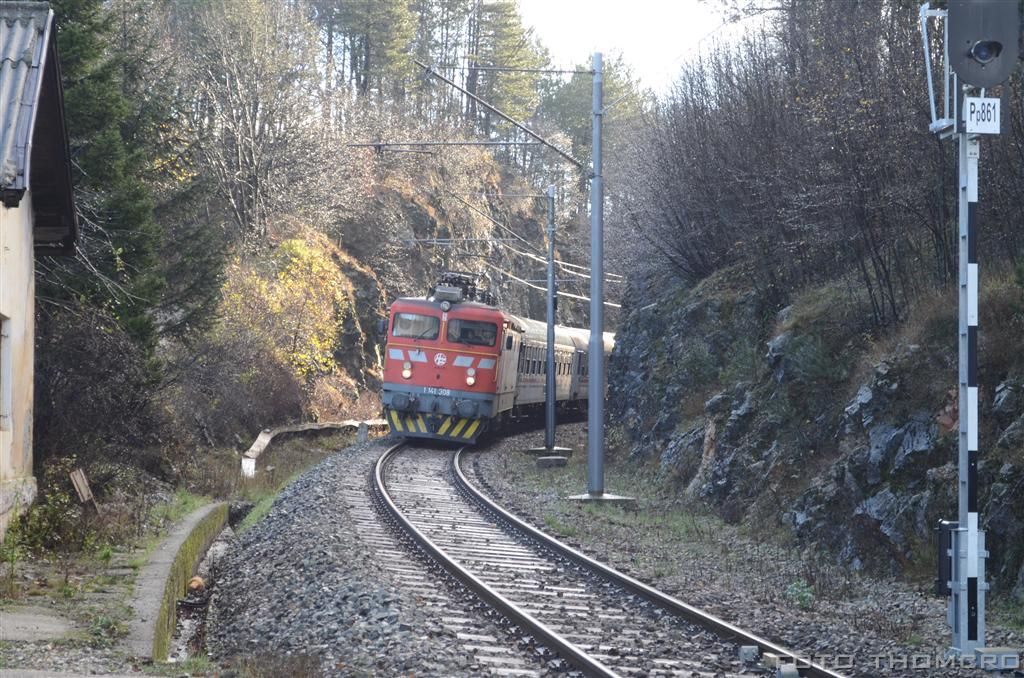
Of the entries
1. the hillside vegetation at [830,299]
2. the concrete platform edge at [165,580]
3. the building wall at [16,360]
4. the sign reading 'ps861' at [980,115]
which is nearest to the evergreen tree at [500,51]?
the hillside vegetation at [830,299]

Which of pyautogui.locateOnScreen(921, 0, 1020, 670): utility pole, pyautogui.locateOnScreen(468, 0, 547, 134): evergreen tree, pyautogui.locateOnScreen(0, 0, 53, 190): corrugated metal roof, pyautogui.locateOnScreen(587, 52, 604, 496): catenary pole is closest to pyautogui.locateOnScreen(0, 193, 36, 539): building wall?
pyautogui.locateOnScreen(0, 0, 53, 190): corrugated metal roof

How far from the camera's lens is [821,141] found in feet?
54.0

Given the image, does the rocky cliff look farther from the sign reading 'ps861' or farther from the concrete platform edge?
the concrete platform edge

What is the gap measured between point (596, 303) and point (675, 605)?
8.72 m

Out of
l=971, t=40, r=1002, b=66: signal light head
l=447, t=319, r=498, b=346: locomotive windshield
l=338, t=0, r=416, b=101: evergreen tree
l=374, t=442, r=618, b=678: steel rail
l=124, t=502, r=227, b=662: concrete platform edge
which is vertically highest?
l=338, t=0, r=416, b=101: evergreen tree

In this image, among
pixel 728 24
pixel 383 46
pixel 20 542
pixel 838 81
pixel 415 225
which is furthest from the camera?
pixel 383 46

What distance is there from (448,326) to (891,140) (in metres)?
13.7

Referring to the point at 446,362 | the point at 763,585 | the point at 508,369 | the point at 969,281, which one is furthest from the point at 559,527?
the point at 508,369

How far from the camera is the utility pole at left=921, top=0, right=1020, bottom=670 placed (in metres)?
8.17

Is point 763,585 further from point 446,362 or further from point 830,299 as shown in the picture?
point 446,362

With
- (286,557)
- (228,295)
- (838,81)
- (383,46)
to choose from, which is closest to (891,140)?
(838,81)

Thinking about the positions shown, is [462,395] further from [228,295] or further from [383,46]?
[383,46]

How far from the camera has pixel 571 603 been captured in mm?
10750

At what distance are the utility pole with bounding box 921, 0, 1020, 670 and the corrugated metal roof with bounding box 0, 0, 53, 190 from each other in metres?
7.71
